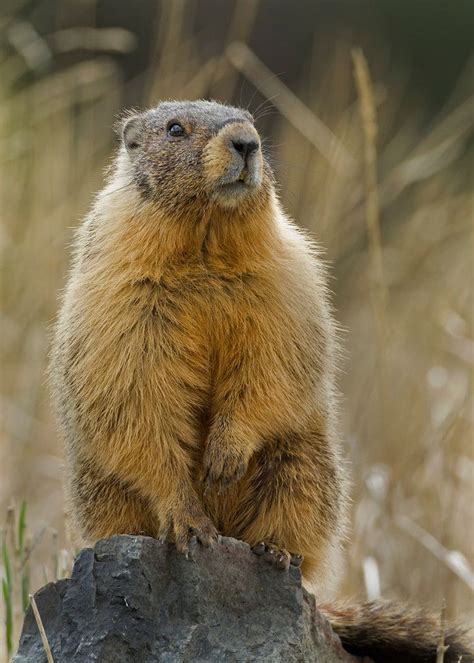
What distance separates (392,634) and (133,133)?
2370 millimetres

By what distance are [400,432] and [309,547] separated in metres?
3.16

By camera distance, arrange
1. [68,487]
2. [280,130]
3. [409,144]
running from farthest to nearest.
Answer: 1. [409,144]
2. [280,130]
3. [68,487]

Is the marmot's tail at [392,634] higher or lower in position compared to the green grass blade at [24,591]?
lower

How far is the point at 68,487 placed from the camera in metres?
4.90

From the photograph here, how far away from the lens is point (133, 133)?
197 inches

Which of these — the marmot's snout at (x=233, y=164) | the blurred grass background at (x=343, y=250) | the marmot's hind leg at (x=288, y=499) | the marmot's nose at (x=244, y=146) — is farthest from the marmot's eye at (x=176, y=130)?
the marmot's hind leg at (x=288, y=499)

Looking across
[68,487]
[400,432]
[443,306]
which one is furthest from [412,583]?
[68,487]

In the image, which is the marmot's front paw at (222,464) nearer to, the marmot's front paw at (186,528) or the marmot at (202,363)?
the marmot at (202,363)

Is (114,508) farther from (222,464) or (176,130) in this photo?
(176,130)

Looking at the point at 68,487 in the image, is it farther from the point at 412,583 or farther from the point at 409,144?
the point at 409,144

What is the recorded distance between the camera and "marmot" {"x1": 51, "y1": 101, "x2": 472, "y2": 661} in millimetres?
4395

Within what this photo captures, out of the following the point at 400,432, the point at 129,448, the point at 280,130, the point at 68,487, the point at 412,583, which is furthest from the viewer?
the point at 280,130

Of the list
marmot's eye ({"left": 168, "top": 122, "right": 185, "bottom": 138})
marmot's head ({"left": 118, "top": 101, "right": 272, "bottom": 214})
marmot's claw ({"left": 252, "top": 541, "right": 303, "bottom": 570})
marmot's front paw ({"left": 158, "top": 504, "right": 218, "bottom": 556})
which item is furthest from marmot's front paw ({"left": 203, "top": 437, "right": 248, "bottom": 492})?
marmot's eye ({"left": 168, "top": 122, "right": 185, "bottom": 138})

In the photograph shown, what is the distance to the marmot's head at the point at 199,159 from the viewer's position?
439cm
